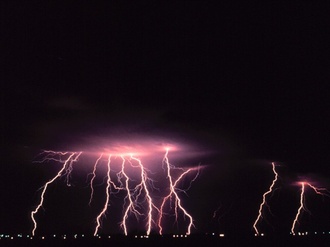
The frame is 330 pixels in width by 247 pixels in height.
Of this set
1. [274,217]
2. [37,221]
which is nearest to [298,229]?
[274,217]

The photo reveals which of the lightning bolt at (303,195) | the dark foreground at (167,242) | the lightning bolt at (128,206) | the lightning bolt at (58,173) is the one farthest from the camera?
the lightning bolt at (303,195)

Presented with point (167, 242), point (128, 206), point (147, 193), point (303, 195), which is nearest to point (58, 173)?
point (128, 206)

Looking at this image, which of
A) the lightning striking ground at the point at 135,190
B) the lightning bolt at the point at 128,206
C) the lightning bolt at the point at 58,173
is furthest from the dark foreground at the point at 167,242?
the lightning bolt at the point at 128,206

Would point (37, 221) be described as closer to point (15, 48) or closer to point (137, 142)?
point (137, 142)

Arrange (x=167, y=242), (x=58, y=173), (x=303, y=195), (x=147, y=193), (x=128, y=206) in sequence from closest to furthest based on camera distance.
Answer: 1. (x=167, y=242)
2. (x=58, y=173)
3. (x=147, y=193)
4. (x=128, y=206)
5. (x=303, y=195)

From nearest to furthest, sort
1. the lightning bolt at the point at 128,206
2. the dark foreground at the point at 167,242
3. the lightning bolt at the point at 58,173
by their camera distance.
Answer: the dark foreground at the point at 167,242, the lightning bolt at the point at 58,173, the lightning bolt at the point at 128,206

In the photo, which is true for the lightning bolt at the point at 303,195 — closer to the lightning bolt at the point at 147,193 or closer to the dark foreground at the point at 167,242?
the lightning bolt at the point at 147,193

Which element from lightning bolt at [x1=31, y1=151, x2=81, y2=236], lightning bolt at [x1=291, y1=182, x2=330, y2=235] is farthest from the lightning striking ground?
lightning bolt at [x1=291, y1=182, x2=330, y2=235]

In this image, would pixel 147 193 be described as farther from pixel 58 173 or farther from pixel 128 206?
pixel 58 173
